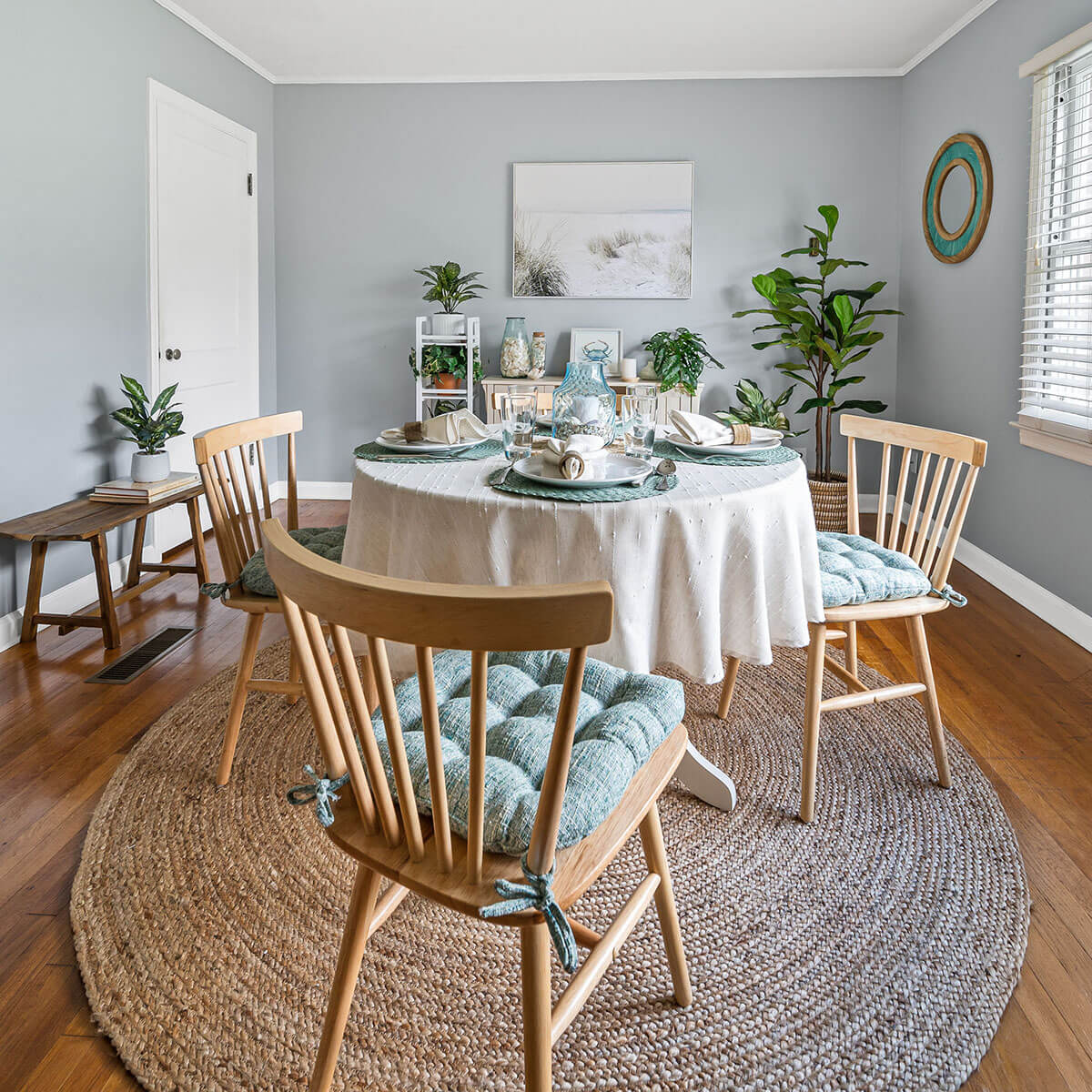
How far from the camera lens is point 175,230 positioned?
417 cm

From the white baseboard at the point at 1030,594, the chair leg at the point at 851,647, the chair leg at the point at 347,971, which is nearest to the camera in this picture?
the chair leg at the point at 347,971

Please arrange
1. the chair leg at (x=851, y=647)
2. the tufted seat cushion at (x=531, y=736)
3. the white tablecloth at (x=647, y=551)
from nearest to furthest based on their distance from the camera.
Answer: the tufted seat cushion at (x=531, y=736) → the white tablecloth at (x=647, y=551) → the chair leg at (x=851, y=647)

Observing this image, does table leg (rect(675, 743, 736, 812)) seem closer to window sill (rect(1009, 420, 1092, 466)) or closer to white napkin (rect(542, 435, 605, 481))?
white napkin (rect(542, 435, 605, 481))

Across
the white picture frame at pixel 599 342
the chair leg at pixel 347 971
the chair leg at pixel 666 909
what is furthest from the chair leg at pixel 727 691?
the white picture frame at pixel 599 342

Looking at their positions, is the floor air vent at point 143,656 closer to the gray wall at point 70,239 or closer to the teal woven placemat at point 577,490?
the gray wall at point 70,239

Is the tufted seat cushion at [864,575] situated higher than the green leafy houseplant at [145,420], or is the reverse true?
the green leafy houseplant at [145,420]

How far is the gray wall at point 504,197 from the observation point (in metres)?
5.05

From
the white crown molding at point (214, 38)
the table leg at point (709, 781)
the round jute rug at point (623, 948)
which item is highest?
the white crown molding at point (214, 38)

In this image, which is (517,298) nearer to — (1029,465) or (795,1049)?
(1029,465)

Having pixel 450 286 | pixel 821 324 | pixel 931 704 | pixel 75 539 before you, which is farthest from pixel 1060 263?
pixel 75 539

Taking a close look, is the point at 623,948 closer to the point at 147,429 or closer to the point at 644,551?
the point at 644,551

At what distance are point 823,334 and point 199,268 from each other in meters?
3.23

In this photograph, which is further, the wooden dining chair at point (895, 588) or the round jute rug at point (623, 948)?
the wooden dining chair at point (895, 588)

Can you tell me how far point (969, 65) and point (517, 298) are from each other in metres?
2.51
